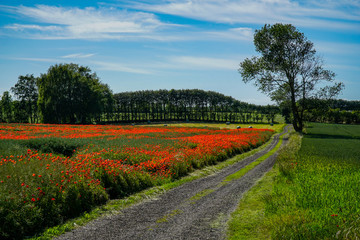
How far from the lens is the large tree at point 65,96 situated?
62312 mm

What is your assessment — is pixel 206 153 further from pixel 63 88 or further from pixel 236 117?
pixel 236 117

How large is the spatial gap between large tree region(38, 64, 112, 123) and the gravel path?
59.7 meters

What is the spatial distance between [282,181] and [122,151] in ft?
38.4

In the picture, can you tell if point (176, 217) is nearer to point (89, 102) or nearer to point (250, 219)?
point (250, 219)

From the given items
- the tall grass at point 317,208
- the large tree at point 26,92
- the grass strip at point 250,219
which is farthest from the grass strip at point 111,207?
the large tree at point 26,92

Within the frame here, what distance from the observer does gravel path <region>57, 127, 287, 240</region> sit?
7.80 m

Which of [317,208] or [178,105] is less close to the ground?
[178,105]

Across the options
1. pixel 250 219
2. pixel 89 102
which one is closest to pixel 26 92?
pixel 89 102

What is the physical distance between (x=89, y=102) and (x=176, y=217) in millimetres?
63634

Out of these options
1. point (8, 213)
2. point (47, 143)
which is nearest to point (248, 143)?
point (47, 143)

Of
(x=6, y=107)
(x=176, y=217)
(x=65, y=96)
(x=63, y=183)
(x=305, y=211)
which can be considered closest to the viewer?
(x=305, y=211)

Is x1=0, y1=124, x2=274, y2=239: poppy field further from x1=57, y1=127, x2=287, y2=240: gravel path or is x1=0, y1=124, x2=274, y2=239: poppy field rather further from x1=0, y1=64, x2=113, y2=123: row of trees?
x1=0, y1=64, x2=113, y2=123: row of trees

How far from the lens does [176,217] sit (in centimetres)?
920

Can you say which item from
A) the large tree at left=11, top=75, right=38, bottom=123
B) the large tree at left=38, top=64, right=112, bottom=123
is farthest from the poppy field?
the large tree at left=11, top=75, right=38, bottom=123
